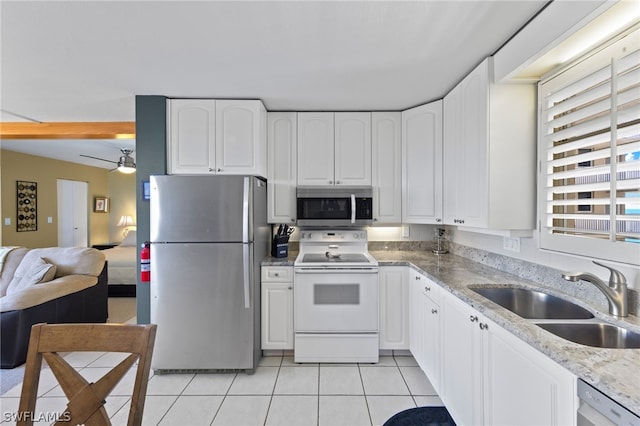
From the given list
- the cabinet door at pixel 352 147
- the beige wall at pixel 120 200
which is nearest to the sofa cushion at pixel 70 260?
the cabinet door at pixel 352 147

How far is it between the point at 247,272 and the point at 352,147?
1583 millimetres

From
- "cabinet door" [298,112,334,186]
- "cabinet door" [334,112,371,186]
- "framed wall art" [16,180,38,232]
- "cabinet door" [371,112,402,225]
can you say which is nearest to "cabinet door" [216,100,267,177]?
"cabinet door" [298,112,334,186]

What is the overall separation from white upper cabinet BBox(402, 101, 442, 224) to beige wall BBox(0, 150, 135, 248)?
22.3 ft

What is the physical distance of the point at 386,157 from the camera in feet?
9.82

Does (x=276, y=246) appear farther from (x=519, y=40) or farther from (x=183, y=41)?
(x=519, y=40)

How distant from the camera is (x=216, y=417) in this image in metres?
1.95

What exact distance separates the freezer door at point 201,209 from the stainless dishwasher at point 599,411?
2064 mm

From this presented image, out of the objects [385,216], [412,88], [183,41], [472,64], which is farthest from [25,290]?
[472,64]

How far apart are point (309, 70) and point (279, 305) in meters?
1.97

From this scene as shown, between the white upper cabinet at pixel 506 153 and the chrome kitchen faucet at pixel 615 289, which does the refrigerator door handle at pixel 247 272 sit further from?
the chrome kitchen faucet at pixel 615 289

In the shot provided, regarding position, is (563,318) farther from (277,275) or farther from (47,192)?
(47,192)

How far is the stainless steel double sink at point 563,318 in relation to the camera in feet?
3.95

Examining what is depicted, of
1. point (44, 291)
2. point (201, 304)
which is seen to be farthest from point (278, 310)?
point (44, 291)

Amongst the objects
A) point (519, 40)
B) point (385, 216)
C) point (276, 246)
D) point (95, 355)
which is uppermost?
point (519, 40)
